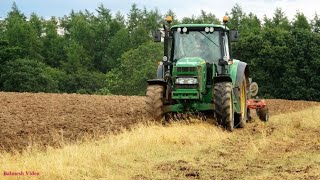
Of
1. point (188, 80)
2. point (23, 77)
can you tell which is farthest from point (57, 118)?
point (23, 77)

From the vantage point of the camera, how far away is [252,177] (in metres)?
7.54

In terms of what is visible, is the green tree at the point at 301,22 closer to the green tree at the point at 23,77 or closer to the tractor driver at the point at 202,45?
the green tree at the point at 23,77

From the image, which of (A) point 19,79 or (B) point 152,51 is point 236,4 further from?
(A) point 19,79

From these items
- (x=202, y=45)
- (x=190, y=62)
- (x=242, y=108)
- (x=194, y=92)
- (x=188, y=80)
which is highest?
(x=202, y=45)

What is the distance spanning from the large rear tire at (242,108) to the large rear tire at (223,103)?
4.85 feet

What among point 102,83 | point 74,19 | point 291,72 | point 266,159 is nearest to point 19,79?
point 102,83

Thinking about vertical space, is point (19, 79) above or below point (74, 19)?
below

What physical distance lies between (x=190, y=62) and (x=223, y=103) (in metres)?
1.40

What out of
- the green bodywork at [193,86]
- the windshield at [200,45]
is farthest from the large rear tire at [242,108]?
the windshield at [200,45]

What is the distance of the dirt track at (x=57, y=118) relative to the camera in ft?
39.8

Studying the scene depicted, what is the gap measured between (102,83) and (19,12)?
3241cm

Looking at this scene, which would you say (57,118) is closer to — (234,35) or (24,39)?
(234,35)

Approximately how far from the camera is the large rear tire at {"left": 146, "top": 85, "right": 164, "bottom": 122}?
45.7 feet

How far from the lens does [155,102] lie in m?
13.9
